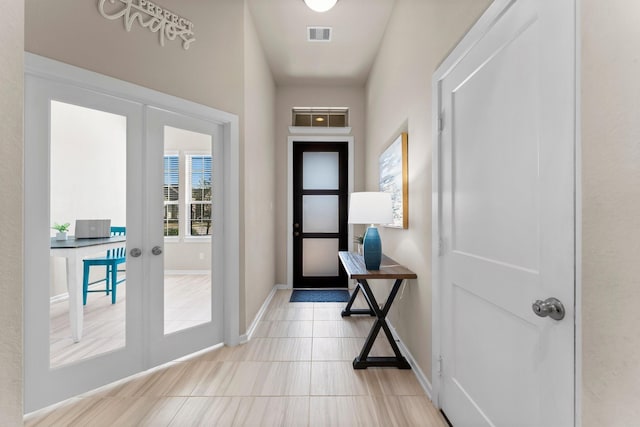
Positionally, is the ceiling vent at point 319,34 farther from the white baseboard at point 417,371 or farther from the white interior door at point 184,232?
the white baseboard at point 417,371

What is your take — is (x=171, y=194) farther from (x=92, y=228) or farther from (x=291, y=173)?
(x=291, y=173)

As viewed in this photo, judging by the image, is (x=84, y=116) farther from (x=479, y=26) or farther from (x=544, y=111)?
(x=544, y=111)

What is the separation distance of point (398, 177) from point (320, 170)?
2.23m

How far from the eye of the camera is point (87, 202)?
1962mm

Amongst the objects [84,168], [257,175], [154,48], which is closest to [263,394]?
[84,168]

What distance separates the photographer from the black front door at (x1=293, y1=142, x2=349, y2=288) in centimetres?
473

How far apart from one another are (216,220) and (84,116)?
1150 mm

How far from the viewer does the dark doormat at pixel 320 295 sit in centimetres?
407

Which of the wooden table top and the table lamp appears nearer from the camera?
the wooden table top

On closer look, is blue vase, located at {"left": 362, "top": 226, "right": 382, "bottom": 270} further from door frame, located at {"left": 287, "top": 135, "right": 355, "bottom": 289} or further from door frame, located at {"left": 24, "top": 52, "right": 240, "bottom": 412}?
door frame, located at {"left": 287, "top": 135, "right": 355, "bottom": 289}

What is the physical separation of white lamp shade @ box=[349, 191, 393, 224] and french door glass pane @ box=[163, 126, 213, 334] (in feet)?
4.25

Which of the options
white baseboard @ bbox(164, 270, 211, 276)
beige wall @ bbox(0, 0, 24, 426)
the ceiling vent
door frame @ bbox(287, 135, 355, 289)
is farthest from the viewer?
door frame @ bbox(287, 135, 355, 289)

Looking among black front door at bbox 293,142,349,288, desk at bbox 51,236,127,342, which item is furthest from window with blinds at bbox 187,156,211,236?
black front door at bbox 293,142,349,288

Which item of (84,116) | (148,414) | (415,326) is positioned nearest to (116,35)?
(84,116)
